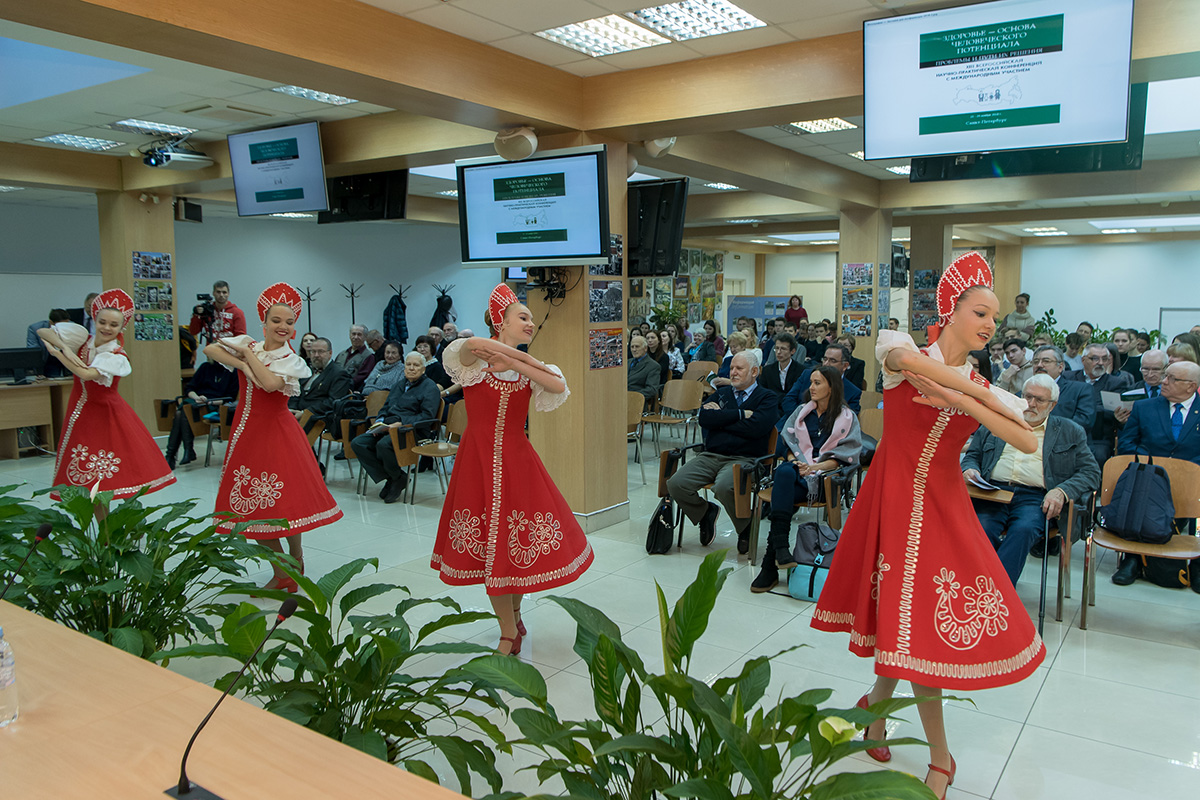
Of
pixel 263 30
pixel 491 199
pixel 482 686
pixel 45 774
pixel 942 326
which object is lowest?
pixel 482 686

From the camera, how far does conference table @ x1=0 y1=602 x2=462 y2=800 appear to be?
1.51 metres

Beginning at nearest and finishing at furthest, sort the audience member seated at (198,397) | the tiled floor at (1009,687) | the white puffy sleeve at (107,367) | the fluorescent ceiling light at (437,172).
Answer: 1. the tiled floor at (1009,687)
2. the white puffy sleeve at (107,367)
3. the audience member seated at (198,397)
4. the fluorescent ceiling light at (437,172)

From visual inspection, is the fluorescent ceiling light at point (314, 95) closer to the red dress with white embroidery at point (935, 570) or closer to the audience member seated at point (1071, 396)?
the red dress with white embroidery at point (935, 570)

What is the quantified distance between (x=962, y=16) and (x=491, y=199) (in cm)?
315

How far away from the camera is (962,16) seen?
4.19 meters

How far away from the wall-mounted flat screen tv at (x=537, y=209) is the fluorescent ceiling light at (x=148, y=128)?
366 cm

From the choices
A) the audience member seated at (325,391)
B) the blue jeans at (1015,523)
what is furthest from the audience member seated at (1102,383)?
the audience member seated at (325,391)

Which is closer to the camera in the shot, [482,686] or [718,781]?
[718,781]

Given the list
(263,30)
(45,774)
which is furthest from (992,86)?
(45,774)

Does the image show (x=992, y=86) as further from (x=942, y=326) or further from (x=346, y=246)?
(x=346, y=246)

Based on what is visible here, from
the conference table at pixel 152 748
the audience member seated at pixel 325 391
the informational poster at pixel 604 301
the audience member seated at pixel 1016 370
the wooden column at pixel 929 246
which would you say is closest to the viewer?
the conference table at pixel 152 748

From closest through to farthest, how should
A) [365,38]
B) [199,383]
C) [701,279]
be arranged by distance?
[365,38], [199,383], [701,279]

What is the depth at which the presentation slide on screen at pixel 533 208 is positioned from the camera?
18.2ft

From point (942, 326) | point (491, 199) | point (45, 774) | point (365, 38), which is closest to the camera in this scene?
point (45, 774)
